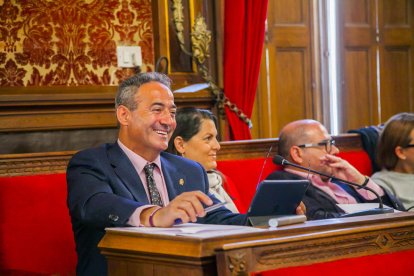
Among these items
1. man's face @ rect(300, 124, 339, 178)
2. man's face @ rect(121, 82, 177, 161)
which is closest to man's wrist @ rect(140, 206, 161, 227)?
man's face @ rect(121, 82, 177, 161)

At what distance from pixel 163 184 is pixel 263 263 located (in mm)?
918

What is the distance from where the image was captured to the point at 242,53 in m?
5.32

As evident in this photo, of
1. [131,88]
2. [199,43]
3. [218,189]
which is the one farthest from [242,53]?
[131,88]

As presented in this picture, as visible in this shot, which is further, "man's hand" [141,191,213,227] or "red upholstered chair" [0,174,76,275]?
"red upholstered chair" [0,174,76,275]

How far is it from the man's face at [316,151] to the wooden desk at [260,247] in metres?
1.48

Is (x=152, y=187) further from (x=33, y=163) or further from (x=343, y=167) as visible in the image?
(x=343, y=167)

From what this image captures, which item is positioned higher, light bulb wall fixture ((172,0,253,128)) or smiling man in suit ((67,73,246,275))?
light bulb wall fixture ((172,0,253,128))

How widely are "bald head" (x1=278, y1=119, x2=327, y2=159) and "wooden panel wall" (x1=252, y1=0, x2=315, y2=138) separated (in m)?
1.88

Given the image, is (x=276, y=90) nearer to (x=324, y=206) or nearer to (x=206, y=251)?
(x=324, y=206)

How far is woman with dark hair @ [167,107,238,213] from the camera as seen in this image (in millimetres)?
3525

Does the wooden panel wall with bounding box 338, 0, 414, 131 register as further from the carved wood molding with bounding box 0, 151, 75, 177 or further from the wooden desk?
the wooden desk

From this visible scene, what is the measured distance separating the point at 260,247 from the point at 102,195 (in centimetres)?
70

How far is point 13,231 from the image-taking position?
3.12m

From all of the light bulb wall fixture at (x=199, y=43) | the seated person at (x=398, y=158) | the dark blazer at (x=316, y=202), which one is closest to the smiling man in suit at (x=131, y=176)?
the dark blazer at (x=316, y=202)
